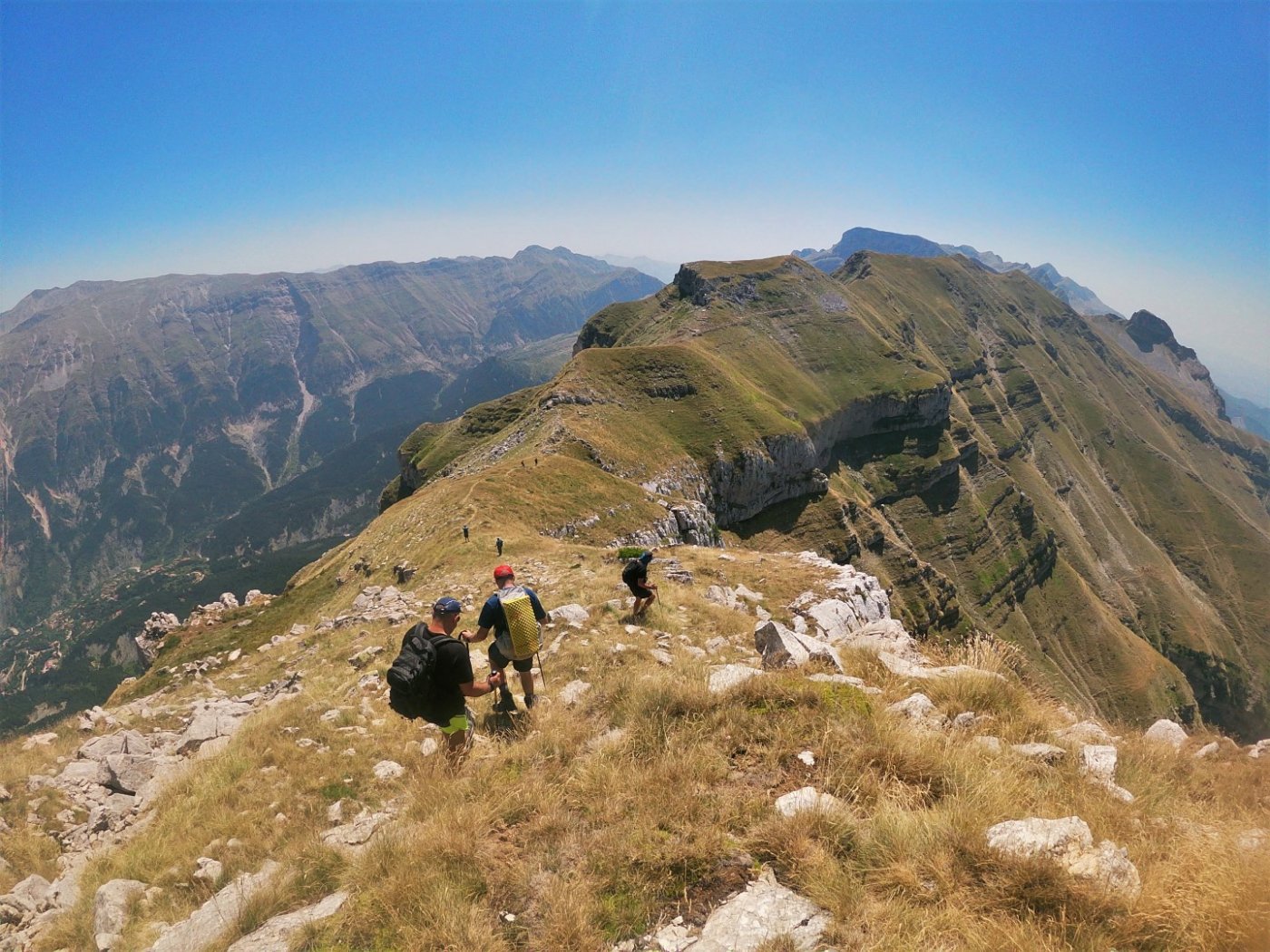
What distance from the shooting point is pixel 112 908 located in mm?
6410

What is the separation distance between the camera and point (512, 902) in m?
4.99

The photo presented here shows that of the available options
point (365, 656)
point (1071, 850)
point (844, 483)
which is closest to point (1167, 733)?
point (1071, 850)

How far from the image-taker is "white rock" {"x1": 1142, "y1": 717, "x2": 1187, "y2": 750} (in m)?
8.12

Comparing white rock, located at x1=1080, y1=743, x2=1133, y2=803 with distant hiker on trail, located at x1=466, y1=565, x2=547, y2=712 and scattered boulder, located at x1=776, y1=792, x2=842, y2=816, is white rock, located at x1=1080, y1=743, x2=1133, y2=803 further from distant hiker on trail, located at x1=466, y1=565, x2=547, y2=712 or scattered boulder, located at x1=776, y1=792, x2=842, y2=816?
distant hiker on trail, located at x1=466, y1=565, x2=547, y2=712

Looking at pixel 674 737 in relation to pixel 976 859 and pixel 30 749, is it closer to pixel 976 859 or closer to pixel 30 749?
pixel 976 859

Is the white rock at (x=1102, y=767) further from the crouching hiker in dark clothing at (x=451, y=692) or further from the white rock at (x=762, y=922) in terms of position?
the crouching hiker in dark clothing at (x=451, y=692)

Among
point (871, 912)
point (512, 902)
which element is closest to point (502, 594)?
point (512, 902)

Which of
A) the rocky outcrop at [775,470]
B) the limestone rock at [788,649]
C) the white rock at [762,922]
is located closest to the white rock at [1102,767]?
the limestone rock at [788,649]

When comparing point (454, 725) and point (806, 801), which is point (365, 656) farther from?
point (806, 801)

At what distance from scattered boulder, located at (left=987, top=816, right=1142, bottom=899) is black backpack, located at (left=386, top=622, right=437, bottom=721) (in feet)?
23.0

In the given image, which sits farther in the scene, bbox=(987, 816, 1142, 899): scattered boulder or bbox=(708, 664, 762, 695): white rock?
bbox=(708, 664, 762, 695): white rock

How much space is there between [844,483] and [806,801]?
442ft

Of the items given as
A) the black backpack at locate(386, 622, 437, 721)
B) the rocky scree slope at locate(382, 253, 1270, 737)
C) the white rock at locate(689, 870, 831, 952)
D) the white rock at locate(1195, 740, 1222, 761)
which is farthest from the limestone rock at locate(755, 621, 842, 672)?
the rocky scree slope at locate(382, 253, 1270, 737)

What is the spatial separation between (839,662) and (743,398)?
9623cm
